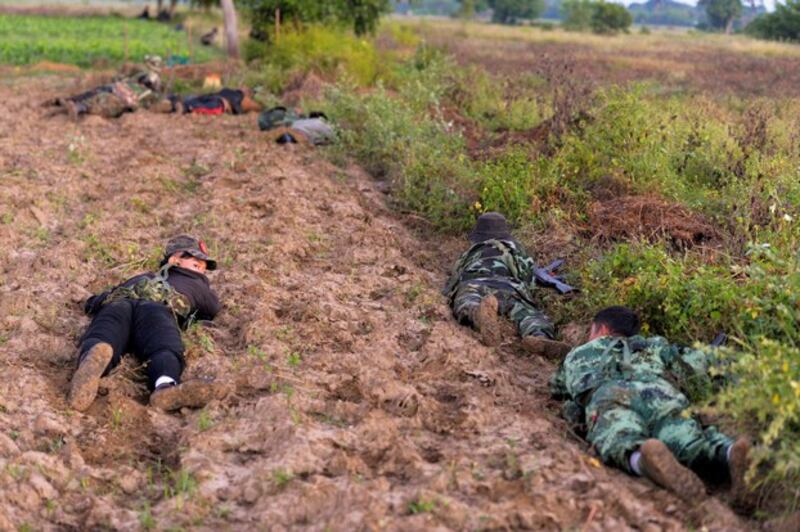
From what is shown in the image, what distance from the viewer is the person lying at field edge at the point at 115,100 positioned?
46.4 ft

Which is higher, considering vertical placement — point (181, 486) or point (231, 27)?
point (231, 27)

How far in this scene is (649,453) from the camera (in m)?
3.75

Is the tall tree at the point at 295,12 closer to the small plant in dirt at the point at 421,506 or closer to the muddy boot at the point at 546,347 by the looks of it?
the muddy boot at the point at 546,347

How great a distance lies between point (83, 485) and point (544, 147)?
6923 millimetres

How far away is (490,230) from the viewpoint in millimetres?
6996

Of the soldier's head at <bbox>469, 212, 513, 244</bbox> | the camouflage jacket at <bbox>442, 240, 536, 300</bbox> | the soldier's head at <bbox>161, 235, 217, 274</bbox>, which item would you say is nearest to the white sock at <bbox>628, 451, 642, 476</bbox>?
the camouflage jacket at <bbox>442, 240, 536, 300</bbox>

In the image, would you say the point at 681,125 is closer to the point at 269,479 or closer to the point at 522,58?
the point at 269,479

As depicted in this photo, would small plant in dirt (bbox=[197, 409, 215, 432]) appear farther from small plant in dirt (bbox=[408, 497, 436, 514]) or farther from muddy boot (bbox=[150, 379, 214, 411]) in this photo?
small plant in dirt (bbox=[408, 497, 436, 514])

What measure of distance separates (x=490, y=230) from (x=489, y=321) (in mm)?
1298

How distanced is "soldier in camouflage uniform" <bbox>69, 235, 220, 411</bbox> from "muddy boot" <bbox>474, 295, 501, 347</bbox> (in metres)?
1.79

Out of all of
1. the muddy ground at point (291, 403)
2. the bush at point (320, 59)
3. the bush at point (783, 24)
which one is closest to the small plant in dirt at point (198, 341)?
the muddy ground at point (291, 403)

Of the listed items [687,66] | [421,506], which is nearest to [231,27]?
[687,66]

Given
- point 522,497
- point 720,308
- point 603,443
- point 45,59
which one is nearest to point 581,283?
point 720,308

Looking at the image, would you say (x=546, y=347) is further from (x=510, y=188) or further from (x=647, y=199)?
(x=510, y=188)
